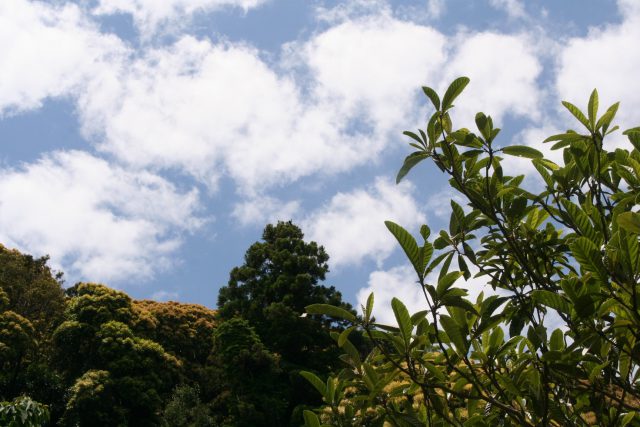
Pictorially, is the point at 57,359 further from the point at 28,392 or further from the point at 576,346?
the point at 576,346

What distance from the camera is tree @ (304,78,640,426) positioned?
1992 millimetres

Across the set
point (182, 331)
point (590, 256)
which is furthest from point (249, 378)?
point (590, 256)

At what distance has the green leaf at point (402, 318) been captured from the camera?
210 centimetres

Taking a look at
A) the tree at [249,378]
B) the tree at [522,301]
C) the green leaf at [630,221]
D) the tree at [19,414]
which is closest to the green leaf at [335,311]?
the tree at [522,301]

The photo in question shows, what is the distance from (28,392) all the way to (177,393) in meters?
4.99

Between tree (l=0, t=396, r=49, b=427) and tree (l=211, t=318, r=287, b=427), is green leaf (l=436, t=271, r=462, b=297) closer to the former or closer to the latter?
tree (l=0, t=396, r=49, b=427)

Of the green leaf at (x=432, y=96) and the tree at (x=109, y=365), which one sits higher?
the tree at (x=109, y=365)

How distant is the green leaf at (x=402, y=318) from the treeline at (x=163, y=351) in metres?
16.5

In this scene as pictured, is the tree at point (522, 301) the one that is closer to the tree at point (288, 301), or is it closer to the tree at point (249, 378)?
the tree at point (249, 378)

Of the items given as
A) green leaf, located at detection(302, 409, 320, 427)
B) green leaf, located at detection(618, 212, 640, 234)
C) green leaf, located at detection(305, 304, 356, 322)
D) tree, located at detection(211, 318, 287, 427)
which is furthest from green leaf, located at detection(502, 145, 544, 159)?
tree, located at detection(211, 318, 287, 427)

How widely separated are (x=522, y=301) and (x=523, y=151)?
61cm

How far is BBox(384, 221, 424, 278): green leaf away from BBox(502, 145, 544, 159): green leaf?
0.79 meters

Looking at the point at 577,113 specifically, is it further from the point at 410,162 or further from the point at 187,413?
the point at 187,413

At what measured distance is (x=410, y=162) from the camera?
99.1 inches
